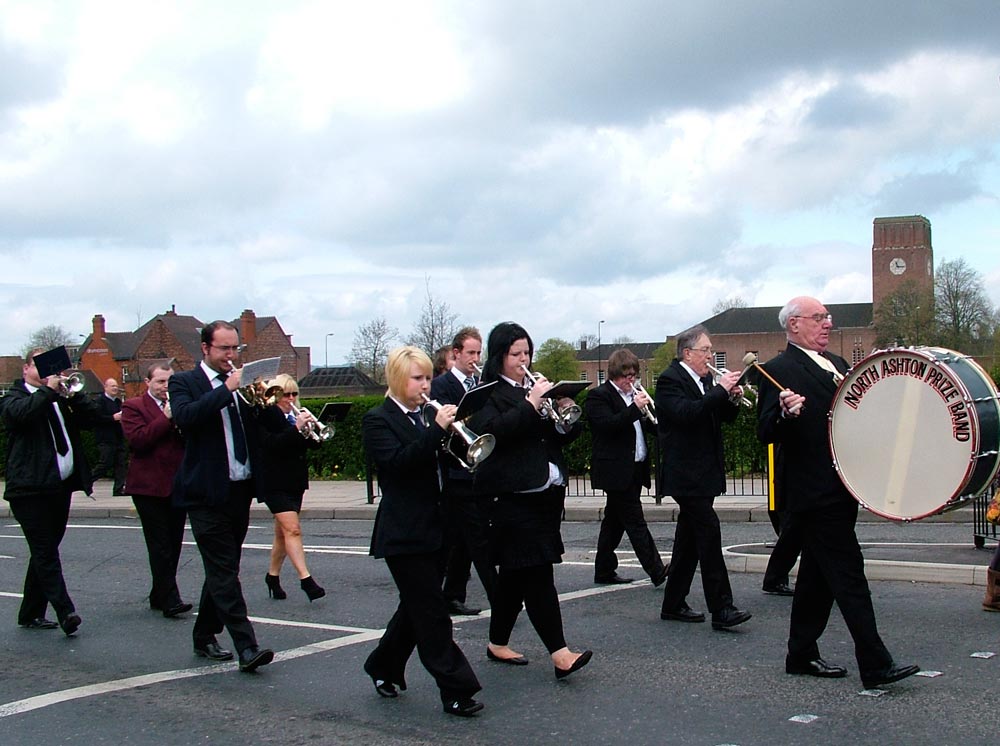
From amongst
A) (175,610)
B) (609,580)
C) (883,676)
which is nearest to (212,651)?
(175,610)

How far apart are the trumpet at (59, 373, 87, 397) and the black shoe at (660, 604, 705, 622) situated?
442 cm

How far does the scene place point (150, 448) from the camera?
9180mm

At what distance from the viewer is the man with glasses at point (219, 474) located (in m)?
6.91

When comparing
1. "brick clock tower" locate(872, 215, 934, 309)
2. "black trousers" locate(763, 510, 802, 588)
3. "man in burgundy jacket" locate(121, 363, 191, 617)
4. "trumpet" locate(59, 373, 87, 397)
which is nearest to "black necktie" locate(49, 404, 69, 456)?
"trumpet" locate(59, 373, 87, 397)

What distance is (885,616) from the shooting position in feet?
26.1

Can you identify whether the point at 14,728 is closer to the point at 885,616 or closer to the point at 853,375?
the point at 853,375

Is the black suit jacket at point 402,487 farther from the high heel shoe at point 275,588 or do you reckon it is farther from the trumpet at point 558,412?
the high heel shoe at point 275,588

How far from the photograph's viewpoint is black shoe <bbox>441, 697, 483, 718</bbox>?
5875 millimetres

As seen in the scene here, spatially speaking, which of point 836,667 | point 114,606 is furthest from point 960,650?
point 114,606

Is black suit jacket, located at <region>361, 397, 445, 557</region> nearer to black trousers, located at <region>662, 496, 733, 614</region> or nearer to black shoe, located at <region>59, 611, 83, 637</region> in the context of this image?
black trousers, located at <region>662, 496, 733, 614</region>

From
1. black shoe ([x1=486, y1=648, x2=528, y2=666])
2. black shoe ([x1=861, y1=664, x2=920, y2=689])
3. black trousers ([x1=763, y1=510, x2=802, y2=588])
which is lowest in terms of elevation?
black shoe ([x1=486, y1=648, x2=528, y2=666])

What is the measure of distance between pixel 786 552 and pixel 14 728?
558 centimetres

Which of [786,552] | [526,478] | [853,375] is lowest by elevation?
[786,552]

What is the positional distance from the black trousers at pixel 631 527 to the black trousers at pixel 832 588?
9.39 feet
